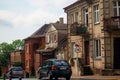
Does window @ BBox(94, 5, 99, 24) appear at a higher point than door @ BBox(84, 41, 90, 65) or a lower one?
higher

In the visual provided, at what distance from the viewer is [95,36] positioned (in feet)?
136

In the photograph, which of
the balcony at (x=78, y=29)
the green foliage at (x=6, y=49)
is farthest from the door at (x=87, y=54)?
the green foliage at (x=6, y=49)

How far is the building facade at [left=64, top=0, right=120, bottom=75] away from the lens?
38781mm

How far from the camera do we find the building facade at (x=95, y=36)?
127 feet

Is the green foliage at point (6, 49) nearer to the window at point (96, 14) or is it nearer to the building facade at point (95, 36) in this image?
the building facade at point (95, 36)

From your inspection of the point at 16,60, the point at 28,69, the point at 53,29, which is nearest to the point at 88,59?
the point at 53,29

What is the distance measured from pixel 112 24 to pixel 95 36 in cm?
377

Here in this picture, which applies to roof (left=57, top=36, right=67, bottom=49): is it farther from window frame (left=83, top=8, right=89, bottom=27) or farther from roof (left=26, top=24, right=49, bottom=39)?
window frame (left=83, top=8, right=89, bottom=27)

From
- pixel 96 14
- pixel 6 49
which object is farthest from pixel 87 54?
pixel 6 49

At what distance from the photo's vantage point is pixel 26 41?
7812 cm

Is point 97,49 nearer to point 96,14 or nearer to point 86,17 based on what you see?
point 96,14

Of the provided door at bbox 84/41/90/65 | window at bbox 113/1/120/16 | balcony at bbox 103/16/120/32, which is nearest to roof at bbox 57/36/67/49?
door at bbox 84/41/90/65

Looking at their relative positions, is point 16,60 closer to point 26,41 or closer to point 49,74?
point 26,41

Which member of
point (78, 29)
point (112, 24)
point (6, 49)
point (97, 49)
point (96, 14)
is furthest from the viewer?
point (6, 49)
